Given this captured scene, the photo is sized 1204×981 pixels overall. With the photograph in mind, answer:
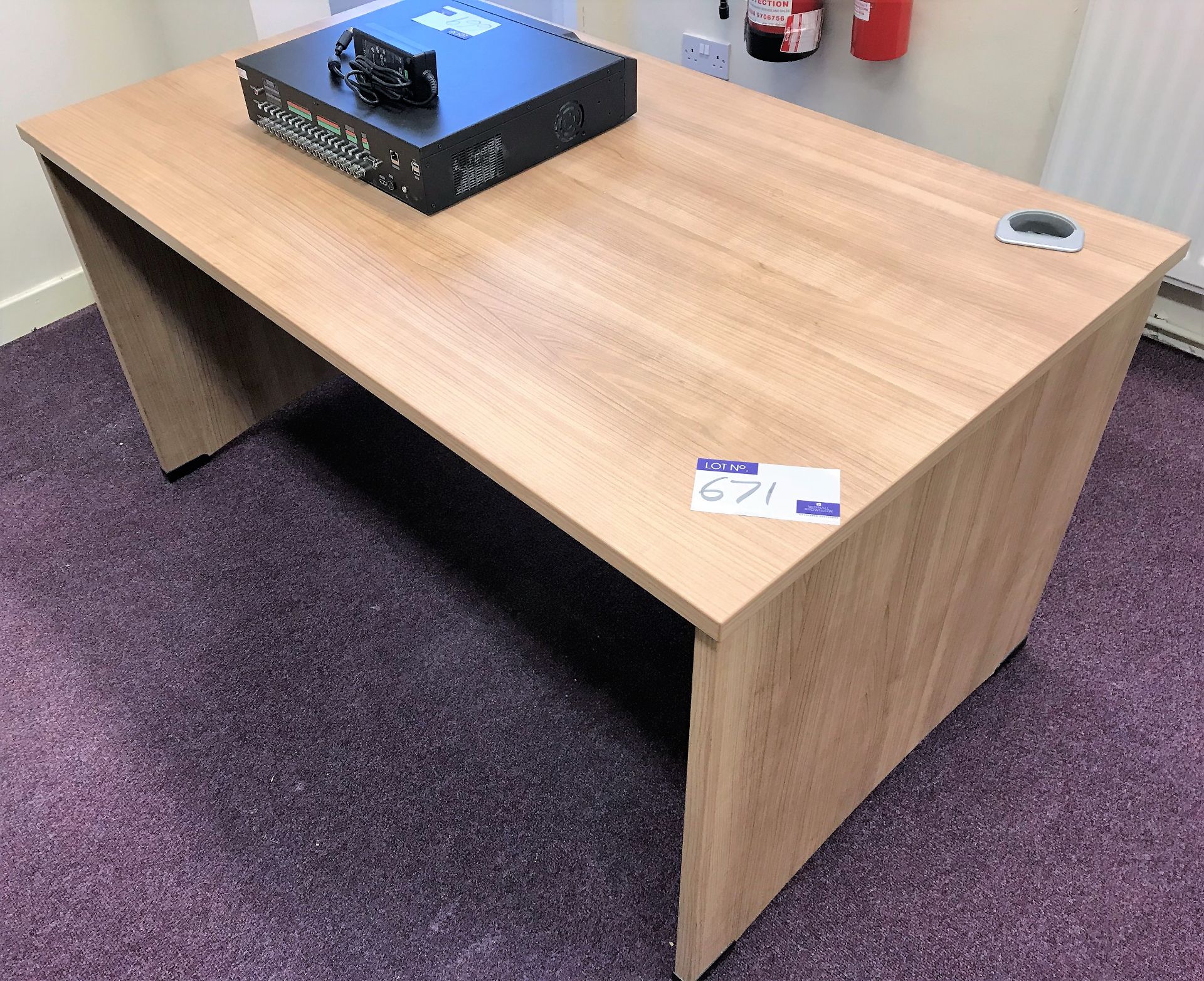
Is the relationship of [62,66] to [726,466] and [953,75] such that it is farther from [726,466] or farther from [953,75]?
[726,466]

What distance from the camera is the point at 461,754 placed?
1.53 metres

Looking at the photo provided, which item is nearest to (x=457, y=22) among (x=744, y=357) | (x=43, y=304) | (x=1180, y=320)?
(x=744, y=357)

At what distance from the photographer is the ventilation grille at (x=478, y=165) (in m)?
1.32

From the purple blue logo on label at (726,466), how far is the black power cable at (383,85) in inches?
27.5

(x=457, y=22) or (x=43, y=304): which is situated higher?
(x=457, y=22)

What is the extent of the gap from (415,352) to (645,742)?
74 centimetres

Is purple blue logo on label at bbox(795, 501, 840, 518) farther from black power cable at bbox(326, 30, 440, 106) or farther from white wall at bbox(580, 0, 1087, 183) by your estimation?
white wall at bbox(580, 0, 1087, 183)

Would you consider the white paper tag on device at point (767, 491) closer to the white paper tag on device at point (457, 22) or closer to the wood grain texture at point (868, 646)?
the wood grain texture at point (868, 646)

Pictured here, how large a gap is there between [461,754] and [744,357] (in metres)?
0.79

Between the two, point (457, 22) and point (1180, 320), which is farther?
point (1180, 320)

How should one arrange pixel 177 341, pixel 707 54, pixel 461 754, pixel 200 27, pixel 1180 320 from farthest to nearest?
pixel 707 54 → pixel 200 27 → pixel 1180 320 → pixel 177 341 → pixel 461 754

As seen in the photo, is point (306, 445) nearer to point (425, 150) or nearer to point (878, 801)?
point (425, 150)

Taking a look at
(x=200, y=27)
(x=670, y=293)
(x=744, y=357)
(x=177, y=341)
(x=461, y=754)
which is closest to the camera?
(x=744, y=357)

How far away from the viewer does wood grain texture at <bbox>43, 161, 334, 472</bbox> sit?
174 cm
